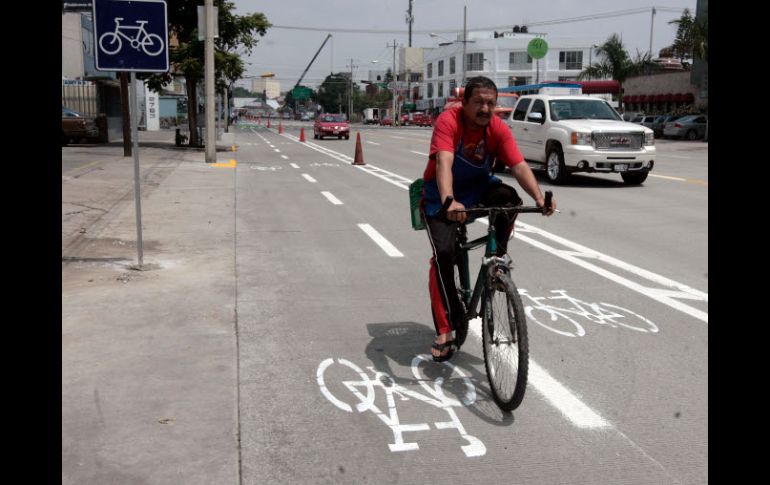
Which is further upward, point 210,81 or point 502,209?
point 210,81

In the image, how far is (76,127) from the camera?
3138cm

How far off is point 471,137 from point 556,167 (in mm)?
12759

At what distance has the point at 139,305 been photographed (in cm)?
625

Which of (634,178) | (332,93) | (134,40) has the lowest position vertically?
(634,178)

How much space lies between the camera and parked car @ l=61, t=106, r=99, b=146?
102ft

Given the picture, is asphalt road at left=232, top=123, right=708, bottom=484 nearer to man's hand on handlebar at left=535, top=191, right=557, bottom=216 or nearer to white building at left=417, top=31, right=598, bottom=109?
man's hand on handlebar at left=535, top=191, right=557, bottom=216

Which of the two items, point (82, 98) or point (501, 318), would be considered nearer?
point (501, 318)

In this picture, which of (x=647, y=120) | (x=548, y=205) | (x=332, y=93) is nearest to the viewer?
(x=548, y=205)

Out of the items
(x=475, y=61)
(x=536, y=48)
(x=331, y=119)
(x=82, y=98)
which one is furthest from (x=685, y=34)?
(x=475, y=61)

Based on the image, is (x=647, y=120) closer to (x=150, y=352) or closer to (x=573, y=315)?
(x=573, y=315)

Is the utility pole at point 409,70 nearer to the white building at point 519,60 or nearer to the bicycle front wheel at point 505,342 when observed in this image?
the white building at point 519,60

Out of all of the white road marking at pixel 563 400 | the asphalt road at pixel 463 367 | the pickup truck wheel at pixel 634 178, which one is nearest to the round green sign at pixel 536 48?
the pickup truck wheel at pixel 634 178
